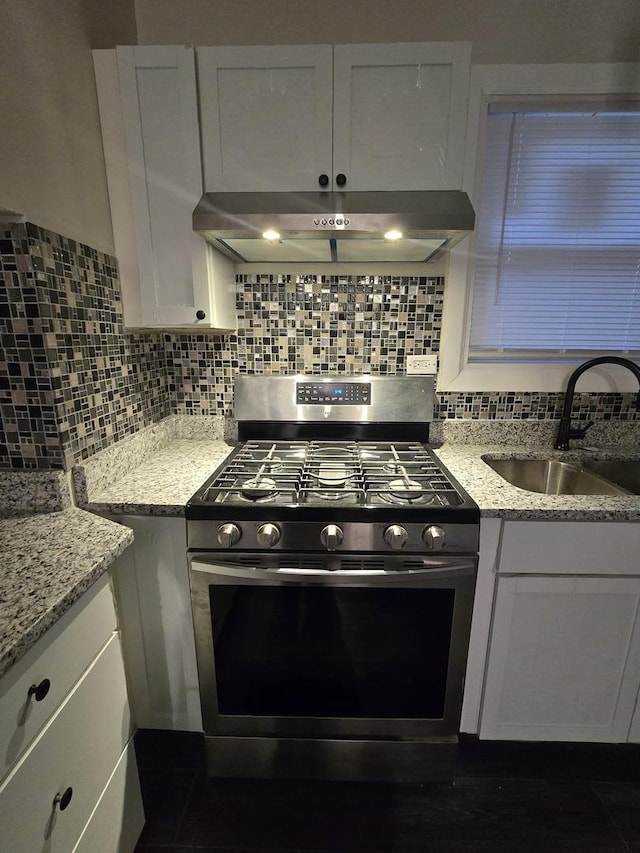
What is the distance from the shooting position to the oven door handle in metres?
1.10

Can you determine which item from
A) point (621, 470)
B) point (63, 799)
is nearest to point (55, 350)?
point (63, 799)

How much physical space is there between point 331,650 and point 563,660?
75cm

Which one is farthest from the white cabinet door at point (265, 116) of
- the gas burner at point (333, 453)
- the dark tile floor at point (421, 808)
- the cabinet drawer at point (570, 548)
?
the dark tile floor at point (421, 808)

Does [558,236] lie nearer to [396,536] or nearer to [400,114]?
[400,114]

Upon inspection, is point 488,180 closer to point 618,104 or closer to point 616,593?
point 618,104

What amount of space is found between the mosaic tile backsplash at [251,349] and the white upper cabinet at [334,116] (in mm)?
410

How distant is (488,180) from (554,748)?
82.5 inches

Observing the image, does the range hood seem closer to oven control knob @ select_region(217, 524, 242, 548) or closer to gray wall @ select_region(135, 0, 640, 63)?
gray wall @ select_region(135, 0, 640, 63)

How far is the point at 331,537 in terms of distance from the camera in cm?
107

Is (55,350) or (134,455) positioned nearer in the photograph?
(55,350)

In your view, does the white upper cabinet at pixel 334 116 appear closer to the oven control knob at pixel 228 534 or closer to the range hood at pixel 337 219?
the range hood at pixel 337 219

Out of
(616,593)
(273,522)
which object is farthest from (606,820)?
(273,522)

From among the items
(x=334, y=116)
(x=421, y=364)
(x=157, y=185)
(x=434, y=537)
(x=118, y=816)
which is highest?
(x=334, y=116)

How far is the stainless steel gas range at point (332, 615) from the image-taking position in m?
1.10
